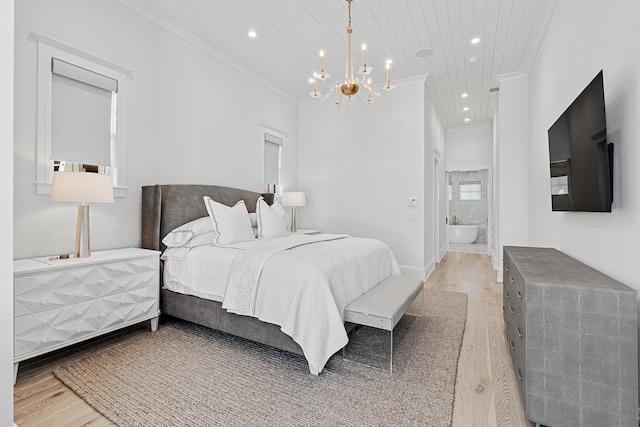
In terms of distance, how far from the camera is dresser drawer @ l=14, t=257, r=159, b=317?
74.6 inches

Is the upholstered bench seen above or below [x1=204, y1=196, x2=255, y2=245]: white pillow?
below

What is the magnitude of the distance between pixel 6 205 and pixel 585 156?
2984 millimetres

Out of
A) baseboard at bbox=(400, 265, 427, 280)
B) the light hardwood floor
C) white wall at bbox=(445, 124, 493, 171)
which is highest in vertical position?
white wall at bbox=(445, 124, 493, 171)

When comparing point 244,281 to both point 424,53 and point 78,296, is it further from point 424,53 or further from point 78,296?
point 424,53

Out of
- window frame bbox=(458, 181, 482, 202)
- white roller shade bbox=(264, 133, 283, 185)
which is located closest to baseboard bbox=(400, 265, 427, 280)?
white roller shade bbox=(264, 133, 283, 185)

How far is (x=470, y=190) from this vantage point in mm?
9109

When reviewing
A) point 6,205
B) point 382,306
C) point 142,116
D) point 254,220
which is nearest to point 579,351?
point 382,306

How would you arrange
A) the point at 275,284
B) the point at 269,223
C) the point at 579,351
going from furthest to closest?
the point at 269,223
the point at 275,284
the point at 579,351

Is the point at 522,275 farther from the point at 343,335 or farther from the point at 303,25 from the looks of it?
the point at 303,25

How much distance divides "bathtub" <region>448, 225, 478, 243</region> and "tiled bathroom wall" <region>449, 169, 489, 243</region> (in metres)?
0.29

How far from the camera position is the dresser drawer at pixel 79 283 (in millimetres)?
1895

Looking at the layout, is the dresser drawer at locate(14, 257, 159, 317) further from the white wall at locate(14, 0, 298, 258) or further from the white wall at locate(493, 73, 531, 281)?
the white wall at locate(493, 73, 531, 281)

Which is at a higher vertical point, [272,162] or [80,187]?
[272,162]

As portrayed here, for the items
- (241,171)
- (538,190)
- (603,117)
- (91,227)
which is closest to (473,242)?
(538,190)
